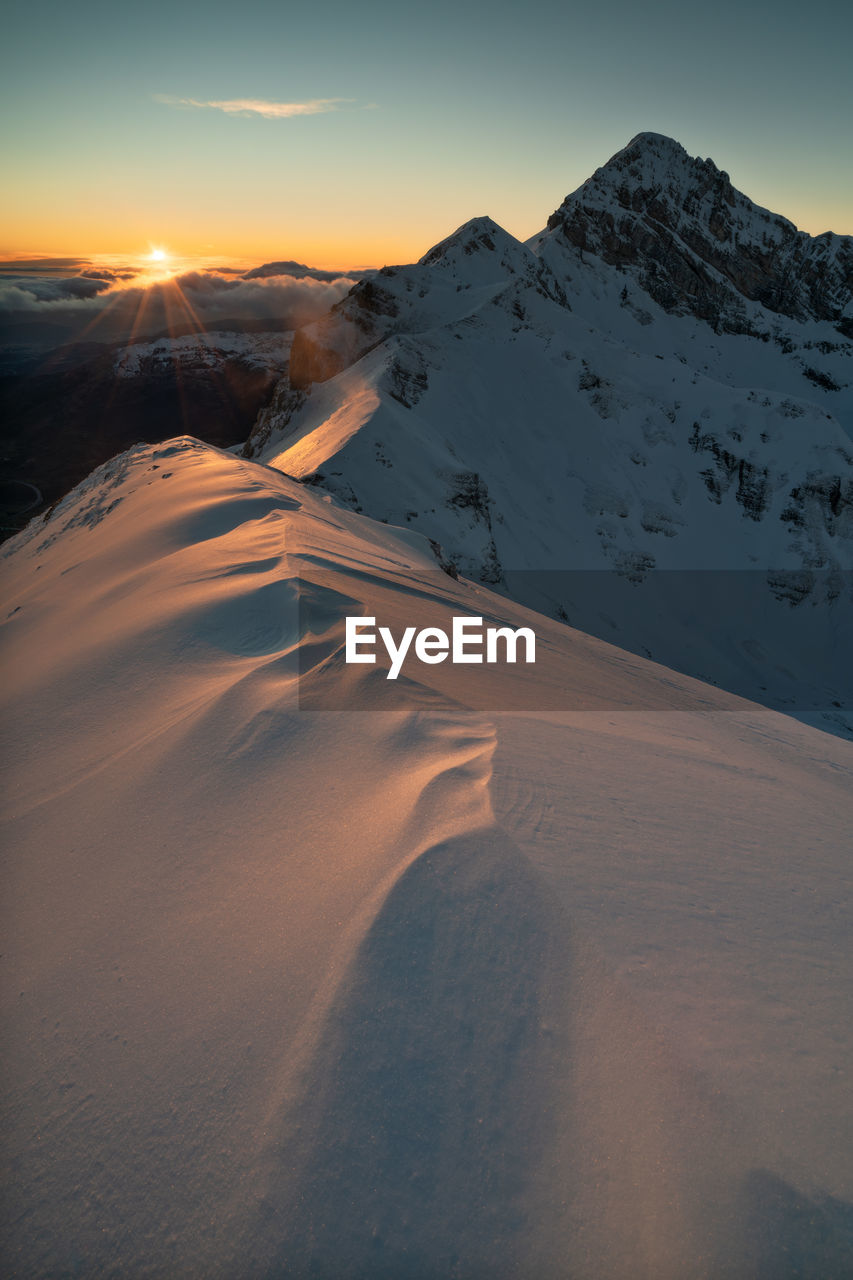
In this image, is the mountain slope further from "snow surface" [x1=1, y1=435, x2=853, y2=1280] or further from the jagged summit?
"snow surface" [x1=1, y1=435, x2=853, y2=1280]

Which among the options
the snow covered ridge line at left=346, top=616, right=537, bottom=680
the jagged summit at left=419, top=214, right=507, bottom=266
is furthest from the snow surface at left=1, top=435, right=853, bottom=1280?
the jagged summit at left=419, top=214, right=507, bottom=266

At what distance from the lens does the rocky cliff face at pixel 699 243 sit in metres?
86.7

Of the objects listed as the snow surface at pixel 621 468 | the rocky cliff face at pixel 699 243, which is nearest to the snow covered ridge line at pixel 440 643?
the snow surface at pixel 621 468

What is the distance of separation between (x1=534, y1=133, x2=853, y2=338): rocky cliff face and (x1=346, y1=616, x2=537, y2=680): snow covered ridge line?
272 ft

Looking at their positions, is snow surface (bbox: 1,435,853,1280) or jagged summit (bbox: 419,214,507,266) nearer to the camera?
snow surface (bbox: 1,435,853,1280)

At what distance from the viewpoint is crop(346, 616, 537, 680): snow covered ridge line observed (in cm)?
617

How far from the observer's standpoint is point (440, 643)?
802cm

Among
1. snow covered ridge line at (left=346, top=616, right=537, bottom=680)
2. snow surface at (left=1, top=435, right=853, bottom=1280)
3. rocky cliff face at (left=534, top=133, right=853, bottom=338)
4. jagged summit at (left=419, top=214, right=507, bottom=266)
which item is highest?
rocky cliff face at (left=534, top=133, right=853, bottom=338)

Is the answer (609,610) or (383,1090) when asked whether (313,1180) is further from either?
(609,610)

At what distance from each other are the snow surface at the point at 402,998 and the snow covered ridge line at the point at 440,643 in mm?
615

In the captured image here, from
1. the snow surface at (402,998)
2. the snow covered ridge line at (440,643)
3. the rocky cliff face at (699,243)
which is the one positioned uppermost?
the rocky cliff face at (699,243)

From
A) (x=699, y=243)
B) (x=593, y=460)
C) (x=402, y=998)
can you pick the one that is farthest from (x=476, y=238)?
(x=402, y=998)

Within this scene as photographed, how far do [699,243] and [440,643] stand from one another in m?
112

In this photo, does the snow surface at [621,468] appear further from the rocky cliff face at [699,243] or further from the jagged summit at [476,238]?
the rocky cliff face at [699,243]
